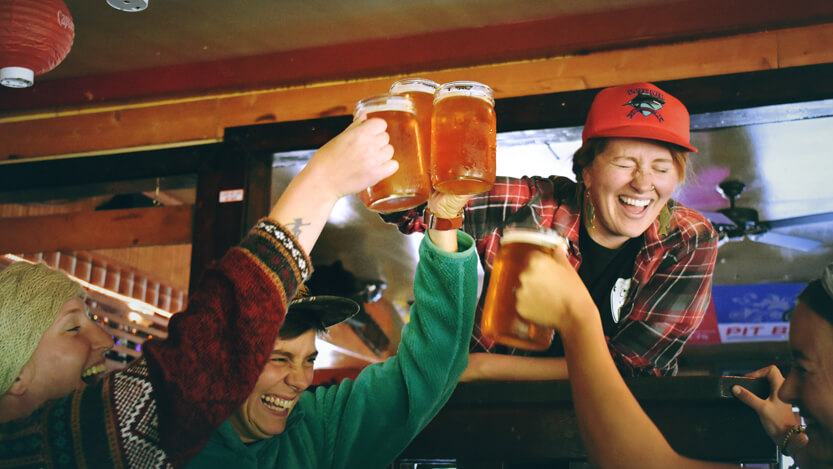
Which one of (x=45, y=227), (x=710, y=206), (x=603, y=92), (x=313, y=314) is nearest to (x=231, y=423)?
(x=313, y=314)

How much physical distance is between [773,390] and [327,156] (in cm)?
116

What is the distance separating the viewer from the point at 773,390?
1.64 meters

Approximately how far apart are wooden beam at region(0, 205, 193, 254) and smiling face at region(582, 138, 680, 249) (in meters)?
1.83

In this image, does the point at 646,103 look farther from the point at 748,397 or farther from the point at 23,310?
the point at 23,310

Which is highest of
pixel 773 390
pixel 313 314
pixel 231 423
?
pixel 313 314

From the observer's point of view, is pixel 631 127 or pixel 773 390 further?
pixel 631 127

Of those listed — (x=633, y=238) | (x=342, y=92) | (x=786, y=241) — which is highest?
(x=342, y=92)

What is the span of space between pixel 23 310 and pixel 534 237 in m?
0.93

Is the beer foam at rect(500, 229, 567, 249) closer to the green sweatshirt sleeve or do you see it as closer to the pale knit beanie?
the green sweatshirt sleeve

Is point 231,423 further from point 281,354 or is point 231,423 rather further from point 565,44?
point 565,44

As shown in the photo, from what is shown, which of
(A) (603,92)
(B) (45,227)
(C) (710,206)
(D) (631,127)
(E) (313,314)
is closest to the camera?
(E) (313,314)

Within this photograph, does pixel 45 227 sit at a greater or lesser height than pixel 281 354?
greater

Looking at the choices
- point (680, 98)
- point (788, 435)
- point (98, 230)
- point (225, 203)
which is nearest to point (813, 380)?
point (788, 435)

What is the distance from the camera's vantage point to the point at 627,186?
2.10 m
